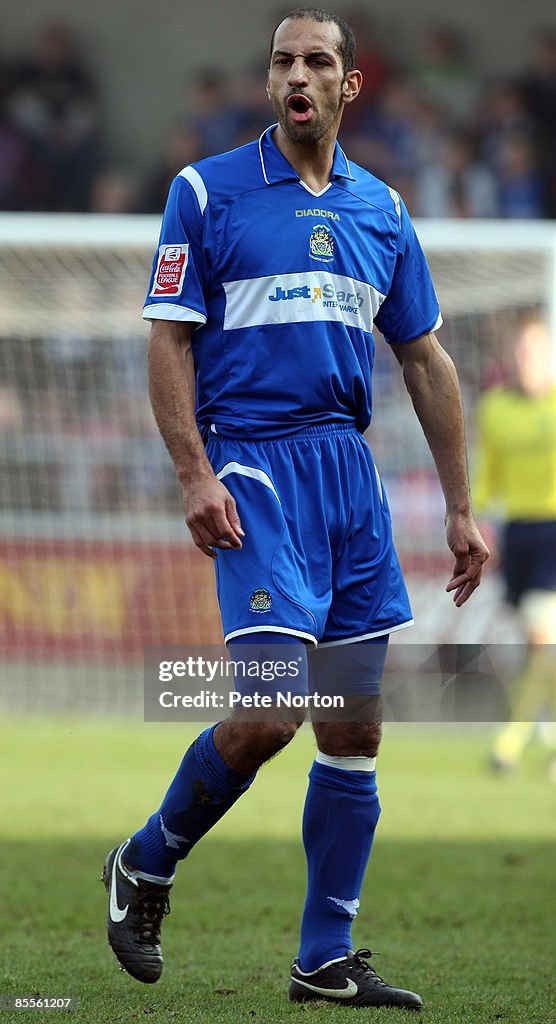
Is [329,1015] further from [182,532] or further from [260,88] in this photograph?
[260,88]

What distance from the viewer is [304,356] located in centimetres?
337

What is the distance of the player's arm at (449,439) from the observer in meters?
3.69

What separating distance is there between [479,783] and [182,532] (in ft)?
10.7

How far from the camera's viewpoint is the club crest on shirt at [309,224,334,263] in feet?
11.2

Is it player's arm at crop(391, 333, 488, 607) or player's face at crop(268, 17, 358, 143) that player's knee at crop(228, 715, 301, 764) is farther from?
player's face at crop(268, 17, 358, 143)

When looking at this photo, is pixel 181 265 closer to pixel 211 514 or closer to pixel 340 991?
pixel 211 514

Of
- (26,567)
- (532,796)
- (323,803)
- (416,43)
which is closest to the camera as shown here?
(323,803)

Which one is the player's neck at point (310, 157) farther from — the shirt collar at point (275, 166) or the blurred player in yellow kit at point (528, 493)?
the blurred player in yellow kit at point (528, 493)

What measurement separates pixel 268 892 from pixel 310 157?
2.64m

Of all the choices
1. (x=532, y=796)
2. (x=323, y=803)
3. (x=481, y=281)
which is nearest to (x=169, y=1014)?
(x=323, y=803)

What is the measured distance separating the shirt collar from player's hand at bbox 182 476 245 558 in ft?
2.53

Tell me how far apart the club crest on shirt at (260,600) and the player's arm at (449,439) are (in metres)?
0.67

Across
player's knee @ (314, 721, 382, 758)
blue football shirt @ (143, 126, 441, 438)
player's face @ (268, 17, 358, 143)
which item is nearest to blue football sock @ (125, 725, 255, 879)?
player's knee @ (314, 721, 382, 758)

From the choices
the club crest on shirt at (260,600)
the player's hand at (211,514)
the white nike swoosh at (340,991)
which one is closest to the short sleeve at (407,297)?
the player's hand at (211,514)
